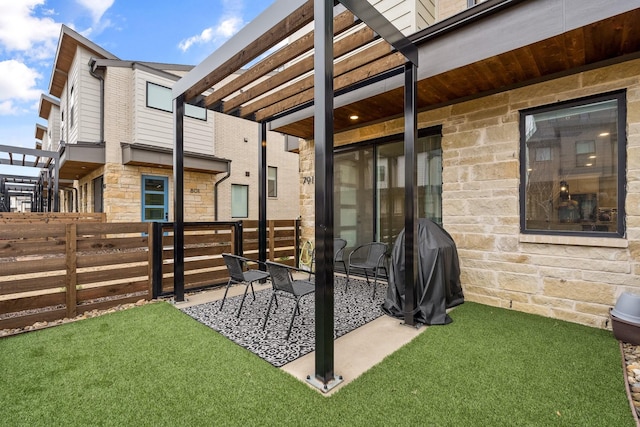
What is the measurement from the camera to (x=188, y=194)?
9.23 meters

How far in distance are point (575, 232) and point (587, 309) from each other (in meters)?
0.82

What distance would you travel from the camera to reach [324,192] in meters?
2.10

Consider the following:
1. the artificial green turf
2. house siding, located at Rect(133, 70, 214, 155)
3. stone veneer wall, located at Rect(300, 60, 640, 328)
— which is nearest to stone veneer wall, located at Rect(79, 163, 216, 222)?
house siding, located at Rect(133, 70, 214, 155)

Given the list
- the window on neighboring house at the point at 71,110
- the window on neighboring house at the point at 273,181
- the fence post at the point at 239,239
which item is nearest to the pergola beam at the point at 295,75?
the fence post at the point at 239,239

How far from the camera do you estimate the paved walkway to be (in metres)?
2.28

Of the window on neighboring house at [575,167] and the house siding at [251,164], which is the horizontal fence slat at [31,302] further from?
the house siding at [251,164]

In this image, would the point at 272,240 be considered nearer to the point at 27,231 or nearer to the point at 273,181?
the point at 27,231

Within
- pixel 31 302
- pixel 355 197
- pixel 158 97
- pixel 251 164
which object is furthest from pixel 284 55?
pixel 251 164

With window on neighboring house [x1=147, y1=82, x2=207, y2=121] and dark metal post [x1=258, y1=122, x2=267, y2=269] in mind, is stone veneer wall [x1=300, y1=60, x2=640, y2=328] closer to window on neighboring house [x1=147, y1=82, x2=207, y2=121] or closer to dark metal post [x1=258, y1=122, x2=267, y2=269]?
dark metal post [x1=258, y1=122, x2=267, y2=269]

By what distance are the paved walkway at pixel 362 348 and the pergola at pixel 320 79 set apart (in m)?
0.14

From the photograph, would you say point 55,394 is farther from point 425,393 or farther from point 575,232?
point 575,232

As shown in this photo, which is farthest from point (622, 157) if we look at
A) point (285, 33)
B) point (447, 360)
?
point (285, 33)

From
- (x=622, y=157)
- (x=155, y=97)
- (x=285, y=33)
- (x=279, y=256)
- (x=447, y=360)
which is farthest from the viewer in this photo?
(x=155, y=97)

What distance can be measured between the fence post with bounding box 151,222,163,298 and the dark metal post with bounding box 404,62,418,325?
10.4 feet
